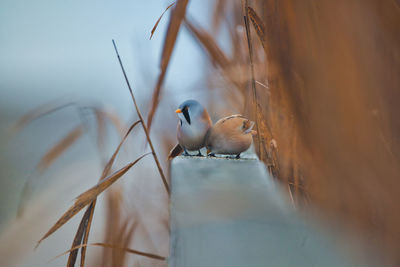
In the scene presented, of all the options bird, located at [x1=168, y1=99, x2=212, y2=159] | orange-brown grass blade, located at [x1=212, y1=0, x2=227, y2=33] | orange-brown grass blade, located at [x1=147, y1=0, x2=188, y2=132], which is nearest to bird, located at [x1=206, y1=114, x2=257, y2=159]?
bird, located at [x1=168, y1=99, x2=212, y2=159]

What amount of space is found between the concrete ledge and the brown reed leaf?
350 mm

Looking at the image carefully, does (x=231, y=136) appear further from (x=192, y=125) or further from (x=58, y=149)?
(x=58, y=149)

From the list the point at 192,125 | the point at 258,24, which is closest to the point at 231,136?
the point at 192,125

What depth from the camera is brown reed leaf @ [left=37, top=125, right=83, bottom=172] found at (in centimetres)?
55

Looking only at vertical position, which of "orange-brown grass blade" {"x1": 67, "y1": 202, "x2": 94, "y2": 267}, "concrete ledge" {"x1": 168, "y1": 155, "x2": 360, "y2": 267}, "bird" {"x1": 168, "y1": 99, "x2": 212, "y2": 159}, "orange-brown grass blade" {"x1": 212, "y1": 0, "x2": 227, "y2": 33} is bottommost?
"orange-brown grass blade" {"x1": 67, "y1": 202, "x2": 94, "y2": 267}

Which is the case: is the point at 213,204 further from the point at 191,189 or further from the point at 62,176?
the point at 62,176

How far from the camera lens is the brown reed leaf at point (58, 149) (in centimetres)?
55

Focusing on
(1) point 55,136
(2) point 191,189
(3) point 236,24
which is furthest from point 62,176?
(2) point 191,189

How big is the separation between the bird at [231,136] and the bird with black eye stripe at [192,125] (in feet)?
0.05

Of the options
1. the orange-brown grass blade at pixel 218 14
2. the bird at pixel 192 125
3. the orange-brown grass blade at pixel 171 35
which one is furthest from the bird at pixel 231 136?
the orange-brown grass blade at pixel 218 14

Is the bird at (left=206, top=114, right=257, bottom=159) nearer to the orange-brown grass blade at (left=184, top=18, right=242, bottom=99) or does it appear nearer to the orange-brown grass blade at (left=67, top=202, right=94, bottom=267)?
the orange-brown grass blade at (left=184, top=18, right=242, bottom=99)

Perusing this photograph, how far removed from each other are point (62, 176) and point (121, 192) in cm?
42

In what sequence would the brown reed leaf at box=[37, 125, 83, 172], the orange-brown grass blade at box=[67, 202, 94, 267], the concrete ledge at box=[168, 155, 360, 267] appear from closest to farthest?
the concrete ledge at box=[168, 155, 360, 267] → the orange-brown grass blade at box=[67, 202, 94, 267] → the brown reed leaf at box=[37, 125, 83, 172]

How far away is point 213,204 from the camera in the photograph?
0.26 m
